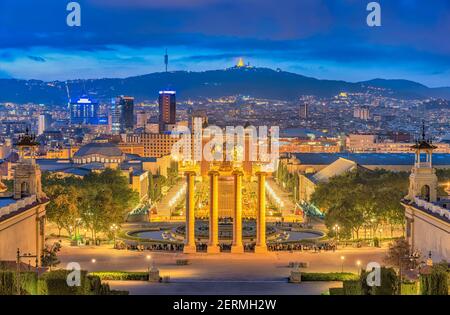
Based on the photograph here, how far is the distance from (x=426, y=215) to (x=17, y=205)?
1598cm

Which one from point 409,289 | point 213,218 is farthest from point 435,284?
point 213,218

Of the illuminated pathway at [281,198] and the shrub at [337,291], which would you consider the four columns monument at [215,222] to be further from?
the illuminated pathway at [281,198]

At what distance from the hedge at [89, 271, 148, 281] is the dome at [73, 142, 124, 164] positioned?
82685 millimetres

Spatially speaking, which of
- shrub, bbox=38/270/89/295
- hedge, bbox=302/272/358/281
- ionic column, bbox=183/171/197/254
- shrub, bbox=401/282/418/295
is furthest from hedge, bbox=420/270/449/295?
ionic column, bbox=183/171/197/254

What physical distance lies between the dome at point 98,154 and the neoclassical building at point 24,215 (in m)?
77.8

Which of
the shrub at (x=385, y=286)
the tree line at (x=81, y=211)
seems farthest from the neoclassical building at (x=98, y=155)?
the shrub at (x=385, y=286)

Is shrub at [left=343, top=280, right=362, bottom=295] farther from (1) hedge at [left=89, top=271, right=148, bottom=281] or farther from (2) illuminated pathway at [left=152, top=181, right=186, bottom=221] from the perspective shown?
(2) illuminated pathway at [left=152, top=181, right=186, bottom=221]

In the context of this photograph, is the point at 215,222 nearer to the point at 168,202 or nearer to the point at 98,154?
the point at 168,202

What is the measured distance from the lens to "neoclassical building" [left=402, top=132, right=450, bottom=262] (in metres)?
42.3

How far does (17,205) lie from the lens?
43.5 m
